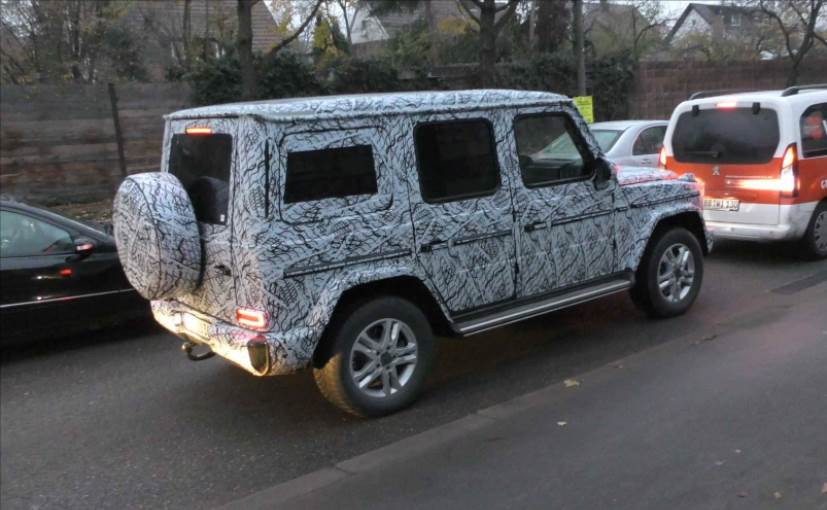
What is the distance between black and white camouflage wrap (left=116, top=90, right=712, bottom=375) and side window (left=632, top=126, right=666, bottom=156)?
15.9ft

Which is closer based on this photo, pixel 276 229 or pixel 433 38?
pixel 276 229

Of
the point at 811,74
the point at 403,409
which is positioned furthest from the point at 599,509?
the point at 811,74

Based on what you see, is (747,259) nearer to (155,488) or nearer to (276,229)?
(276,229)

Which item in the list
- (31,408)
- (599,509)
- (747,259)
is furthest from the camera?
(747,259)

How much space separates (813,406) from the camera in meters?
4.59

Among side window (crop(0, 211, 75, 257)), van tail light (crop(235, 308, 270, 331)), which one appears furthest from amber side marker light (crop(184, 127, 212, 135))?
side window (crop(0, 211, 75, 257))

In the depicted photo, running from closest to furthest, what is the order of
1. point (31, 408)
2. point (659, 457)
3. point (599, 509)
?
point (599, 509) → point (659, 457) → point (31, 408)

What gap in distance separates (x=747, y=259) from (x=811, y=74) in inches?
763

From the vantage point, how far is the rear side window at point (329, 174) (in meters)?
4.38

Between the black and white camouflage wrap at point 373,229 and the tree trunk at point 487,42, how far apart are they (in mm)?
10112

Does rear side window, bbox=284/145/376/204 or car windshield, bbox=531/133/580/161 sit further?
car windshield, bbox=531/133/580/161

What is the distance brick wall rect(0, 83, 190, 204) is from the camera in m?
12.8

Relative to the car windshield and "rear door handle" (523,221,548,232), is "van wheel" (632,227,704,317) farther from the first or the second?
"rear door handle" (523,221,548,232)

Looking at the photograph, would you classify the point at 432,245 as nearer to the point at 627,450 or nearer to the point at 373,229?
the point at 373,229
